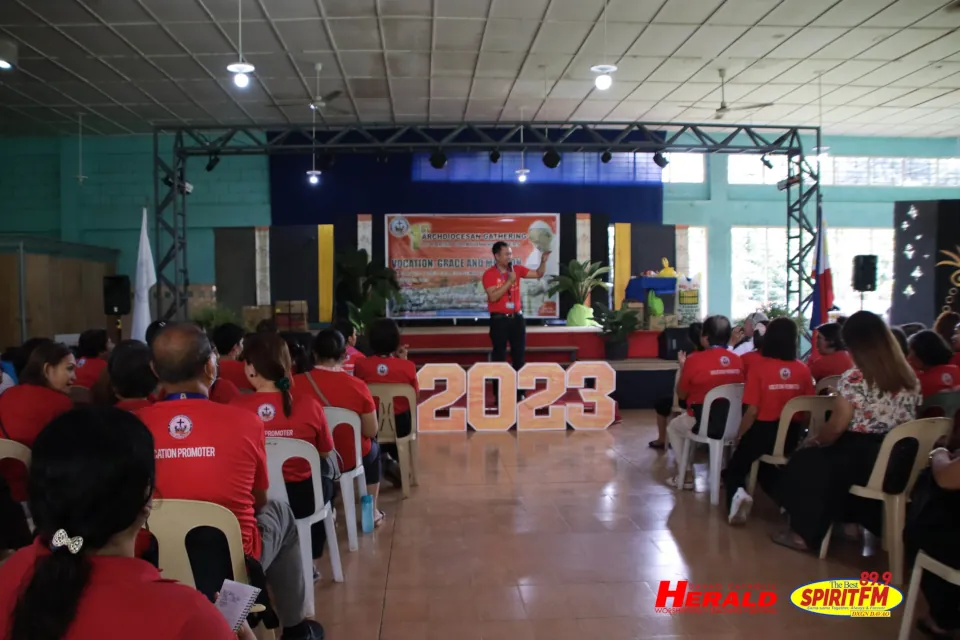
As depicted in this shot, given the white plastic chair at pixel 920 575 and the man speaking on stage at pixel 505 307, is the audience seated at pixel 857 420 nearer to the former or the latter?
the white plastic chair at pixel 920 575

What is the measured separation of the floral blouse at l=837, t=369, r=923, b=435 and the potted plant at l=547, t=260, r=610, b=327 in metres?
7.35

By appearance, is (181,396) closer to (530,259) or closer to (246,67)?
(246,67)

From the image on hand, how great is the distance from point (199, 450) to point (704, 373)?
3278 millimetres

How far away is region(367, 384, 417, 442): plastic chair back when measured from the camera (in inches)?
168

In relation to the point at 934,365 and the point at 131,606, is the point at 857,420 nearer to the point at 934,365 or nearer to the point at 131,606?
the point at 934,365

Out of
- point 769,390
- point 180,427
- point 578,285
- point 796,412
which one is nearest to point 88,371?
point 180,427

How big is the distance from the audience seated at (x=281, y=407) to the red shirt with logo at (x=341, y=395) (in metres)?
0.63

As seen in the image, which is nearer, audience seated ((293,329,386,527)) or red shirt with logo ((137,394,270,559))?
red shirt with logo ((137,394,270,559))

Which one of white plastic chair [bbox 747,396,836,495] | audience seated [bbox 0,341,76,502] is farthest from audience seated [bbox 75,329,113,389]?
white plastic chair [bbox 747,396,836,495]

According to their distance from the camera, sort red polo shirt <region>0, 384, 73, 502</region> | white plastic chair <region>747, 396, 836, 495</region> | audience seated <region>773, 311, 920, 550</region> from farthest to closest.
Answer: white plastic chair <region>747, 396, 836, 495</region> < audience seated <region>773, 311, 920, 550</region> < red polo shirt <region>0, 384, 73, 502</region>

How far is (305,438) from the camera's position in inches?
109

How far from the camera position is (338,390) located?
3.47 meters

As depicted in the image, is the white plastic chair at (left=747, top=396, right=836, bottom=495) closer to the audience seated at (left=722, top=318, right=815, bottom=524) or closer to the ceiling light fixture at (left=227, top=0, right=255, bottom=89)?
the audience seated at (left=722, top=318, right=815, bottom=524)

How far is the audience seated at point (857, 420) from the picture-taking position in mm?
3018
